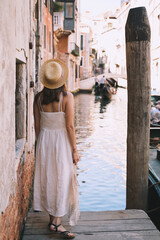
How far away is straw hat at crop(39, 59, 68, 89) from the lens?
3.19 m

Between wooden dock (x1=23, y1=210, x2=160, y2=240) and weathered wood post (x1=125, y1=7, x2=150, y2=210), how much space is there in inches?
19.8

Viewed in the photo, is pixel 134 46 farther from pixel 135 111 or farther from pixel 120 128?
pixel 120 128

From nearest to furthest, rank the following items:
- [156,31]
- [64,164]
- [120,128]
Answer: [64,164] < [120,128] < [156,31]

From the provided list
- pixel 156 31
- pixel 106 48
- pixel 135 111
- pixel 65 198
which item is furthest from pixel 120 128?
pixel 106 48

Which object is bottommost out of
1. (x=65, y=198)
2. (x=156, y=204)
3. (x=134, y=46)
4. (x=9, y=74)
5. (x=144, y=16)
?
(x=156, y=204)

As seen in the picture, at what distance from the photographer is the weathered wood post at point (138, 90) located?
3857mm

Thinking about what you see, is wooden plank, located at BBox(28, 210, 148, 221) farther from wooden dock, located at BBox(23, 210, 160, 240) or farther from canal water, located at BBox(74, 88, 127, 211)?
canal water, located at BBox(74, 88, 127, 211)

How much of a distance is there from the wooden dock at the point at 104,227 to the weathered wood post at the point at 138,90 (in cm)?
50

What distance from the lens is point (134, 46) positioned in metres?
3.87

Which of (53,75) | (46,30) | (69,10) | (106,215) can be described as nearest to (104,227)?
(106,215)

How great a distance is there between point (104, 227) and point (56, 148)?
0.90 meters

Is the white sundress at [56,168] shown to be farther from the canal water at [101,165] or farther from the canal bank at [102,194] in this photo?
the canal water at [101,165]

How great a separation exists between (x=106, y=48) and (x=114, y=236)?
61.9 metres

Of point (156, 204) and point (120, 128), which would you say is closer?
point (156, 204)
